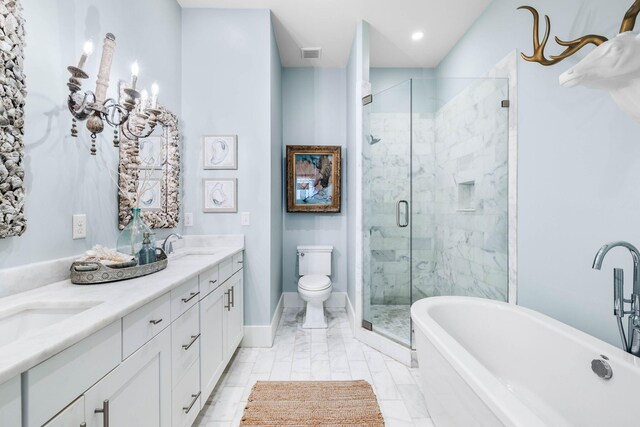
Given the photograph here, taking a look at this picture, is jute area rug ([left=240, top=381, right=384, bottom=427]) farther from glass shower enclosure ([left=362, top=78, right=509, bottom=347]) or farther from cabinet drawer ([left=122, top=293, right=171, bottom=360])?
cabinet drawer ([left=122, top=293, right=171, bottom=360])

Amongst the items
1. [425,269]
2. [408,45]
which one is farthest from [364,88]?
[425,269]

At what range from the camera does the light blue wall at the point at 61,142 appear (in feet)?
3.75

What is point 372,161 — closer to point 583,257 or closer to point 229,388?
point 583,257

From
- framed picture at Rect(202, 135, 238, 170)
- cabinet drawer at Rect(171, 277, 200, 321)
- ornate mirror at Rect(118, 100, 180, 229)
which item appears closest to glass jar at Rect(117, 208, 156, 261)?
ornate mirror at Rect(118, 100, 180, 229)

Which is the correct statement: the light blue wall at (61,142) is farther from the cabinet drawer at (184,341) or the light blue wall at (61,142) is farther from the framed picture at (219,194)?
the framed picture at (219,194)

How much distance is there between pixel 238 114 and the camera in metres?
2.46

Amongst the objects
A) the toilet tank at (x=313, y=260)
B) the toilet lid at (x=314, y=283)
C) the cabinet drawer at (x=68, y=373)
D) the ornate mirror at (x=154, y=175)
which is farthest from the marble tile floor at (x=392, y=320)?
the cabinet drawer at (x=68, y=373)

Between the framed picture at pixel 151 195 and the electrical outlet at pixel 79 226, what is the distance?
0.48 meters

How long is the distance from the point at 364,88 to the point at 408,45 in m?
0.87

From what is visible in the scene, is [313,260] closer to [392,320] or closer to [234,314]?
[392,320]

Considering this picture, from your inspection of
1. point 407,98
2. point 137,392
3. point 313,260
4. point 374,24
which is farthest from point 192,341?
point 374,24

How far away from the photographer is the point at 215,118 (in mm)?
2445

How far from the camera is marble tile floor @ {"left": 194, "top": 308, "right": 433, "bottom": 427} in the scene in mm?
1666

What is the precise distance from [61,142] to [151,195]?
2.42 feet
